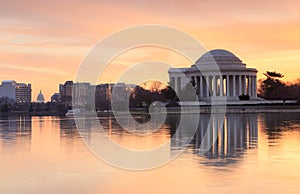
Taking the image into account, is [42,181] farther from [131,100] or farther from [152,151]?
[131,100]

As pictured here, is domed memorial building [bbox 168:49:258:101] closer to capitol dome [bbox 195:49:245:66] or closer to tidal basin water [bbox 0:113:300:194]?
capitol dome [bbox 195:49:245:66]

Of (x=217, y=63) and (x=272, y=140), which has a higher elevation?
(x=217, y=63)

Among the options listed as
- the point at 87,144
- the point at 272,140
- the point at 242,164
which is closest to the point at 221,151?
the point at 242,164

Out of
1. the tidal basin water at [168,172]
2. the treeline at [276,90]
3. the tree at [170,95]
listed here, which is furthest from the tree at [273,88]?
the tidal basin water at [168,172]

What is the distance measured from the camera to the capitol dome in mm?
98938

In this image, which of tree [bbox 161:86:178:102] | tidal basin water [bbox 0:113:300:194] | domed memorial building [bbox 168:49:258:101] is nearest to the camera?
tidal basin water [bbox 0:113:300:194]

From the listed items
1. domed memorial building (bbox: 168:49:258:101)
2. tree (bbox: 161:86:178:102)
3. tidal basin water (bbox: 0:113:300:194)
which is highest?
domed memorial building (bbox: 168:49:258:101)

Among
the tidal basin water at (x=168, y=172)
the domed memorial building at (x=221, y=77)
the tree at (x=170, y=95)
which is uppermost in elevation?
the domed memorial building at (x=221, y=77)

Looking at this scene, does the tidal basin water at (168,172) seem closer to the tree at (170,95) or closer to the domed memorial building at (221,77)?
the tree at (170,95)

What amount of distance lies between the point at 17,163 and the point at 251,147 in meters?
8.87

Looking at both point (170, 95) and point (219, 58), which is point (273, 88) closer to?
point (219, 58)

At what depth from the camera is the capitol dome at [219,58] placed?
98.9 meters

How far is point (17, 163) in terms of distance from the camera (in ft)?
53.9

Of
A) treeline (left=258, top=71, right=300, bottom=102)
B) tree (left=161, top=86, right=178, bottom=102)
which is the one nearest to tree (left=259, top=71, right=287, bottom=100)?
treeline (left=258, top=71, right=300, bottom=102)
